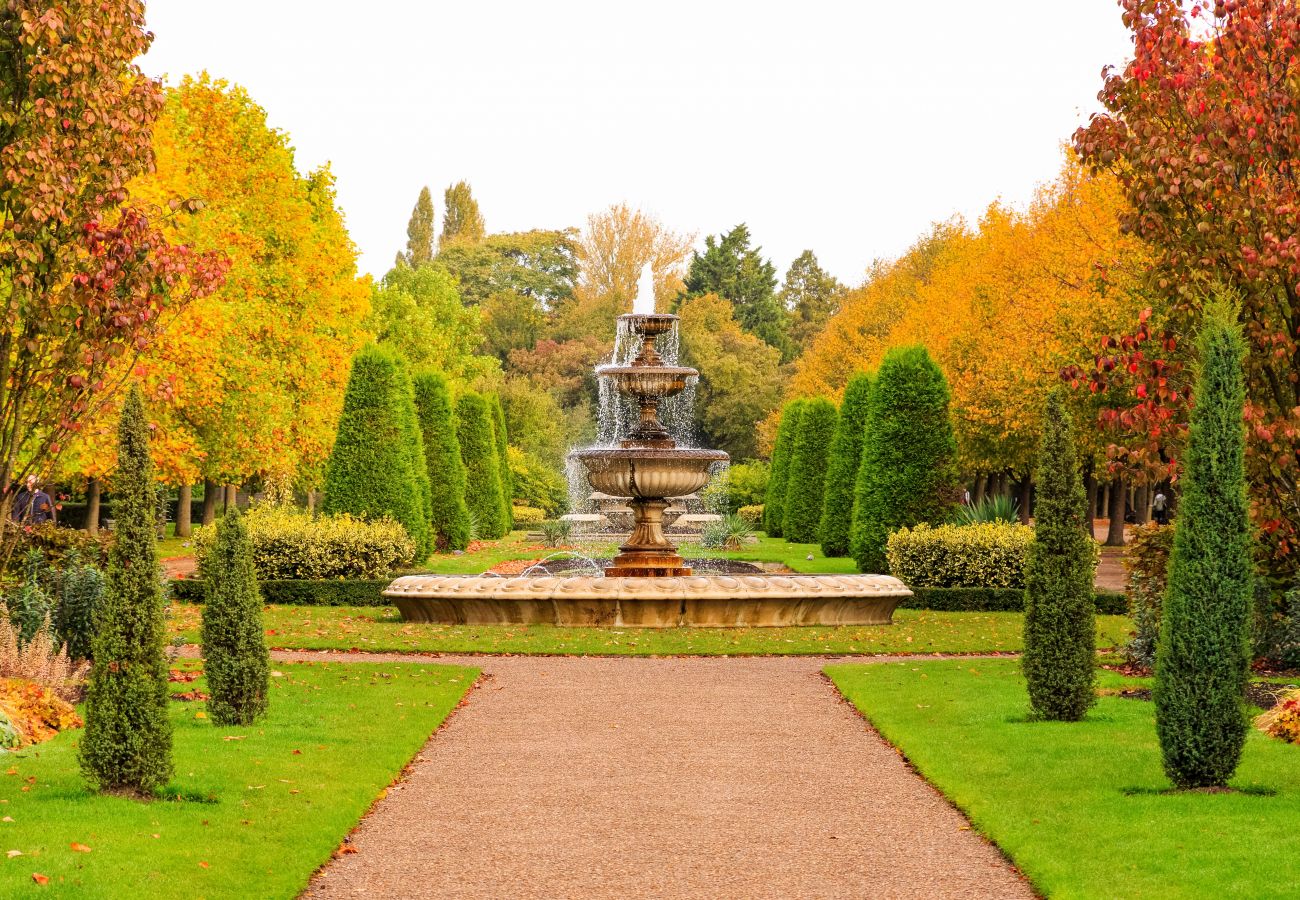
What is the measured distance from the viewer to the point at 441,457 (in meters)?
29.2

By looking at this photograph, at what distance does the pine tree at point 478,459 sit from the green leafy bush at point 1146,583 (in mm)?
22526

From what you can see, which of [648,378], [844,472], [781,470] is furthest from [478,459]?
[648,378]

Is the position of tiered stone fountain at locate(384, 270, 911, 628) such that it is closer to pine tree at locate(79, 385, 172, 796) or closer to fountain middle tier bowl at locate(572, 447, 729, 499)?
fountain middle tier bowl at locate(572, 447, 729, 499)

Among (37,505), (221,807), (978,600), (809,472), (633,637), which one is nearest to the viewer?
(221,807)

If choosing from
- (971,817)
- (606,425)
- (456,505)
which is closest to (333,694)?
(971,817)

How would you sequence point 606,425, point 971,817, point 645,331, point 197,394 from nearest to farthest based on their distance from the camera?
point 971,817 < point 645,331 < point 197,394 < point 606,425

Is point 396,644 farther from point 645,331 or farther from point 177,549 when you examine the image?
point 177,549

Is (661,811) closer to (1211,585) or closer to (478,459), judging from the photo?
(1211,585)

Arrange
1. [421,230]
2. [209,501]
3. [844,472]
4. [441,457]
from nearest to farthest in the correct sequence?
1. [844,472]
2. [441,457]
3. [209,501]
4. [421,230]

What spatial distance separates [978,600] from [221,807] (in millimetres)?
13804

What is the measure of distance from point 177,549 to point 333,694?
848 inches

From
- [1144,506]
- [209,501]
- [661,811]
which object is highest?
[1144,506]

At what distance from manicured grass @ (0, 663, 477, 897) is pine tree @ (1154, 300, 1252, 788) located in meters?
4.27

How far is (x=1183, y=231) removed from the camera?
1113cm
